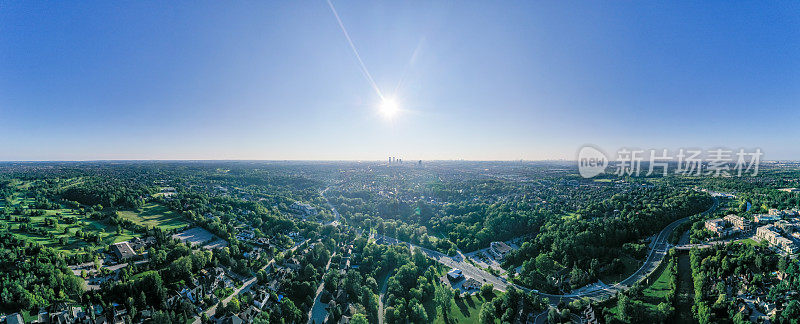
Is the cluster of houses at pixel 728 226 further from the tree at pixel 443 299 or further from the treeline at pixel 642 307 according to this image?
the tree at pixel 443 299

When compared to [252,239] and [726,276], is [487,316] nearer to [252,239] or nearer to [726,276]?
[726,276]

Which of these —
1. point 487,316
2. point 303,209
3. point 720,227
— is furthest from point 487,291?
point 303,209

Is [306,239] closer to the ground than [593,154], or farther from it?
closer to the ground

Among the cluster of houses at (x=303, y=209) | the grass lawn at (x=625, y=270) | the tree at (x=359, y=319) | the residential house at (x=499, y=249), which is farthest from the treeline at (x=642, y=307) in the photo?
the cluster of houses at (x=303, y=209)

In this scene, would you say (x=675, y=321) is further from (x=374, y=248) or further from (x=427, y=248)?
(x=374, y=248)

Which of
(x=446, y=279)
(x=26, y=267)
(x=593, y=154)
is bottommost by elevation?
(x=446, y=279)

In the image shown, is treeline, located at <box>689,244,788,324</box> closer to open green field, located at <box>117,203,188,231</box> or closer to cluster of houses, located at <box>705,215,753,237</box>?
cluster of houses, located at <box>705,215,753,237</box>

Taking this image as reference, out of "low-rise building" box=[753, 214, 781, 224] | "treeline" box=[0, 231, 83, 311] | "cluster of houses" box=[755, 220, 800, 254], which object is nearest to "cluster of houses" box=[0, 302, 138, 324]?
"treeline" box=[0, 231, 83, 311]

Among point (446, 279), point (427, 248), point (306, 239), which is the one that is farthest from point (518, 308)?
point (306, 239)
